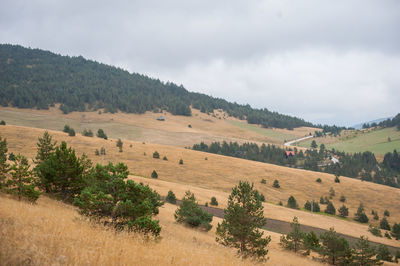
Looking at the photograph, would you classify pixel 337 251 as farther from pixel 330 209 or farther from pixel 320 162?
pixel 320 162

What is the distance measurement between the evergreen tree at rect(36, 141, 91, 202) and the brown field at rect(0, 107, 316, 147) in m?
101

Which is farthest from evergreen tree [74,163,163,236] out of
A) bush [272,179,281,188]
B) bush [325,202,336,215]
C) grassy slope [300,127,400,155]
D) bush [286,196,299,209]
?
grassy slope [300,127,400,155]

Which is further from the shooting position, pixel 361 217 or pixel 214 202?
pixel 361 217

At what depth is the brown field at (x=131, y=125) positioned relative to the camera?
4785 inches

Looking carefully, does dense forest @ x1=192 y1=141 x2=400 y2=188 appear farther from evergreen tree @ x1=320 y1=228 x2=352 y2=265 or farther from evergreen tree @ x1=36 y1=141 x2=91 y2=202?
evergreen tree @ x1=36 y1=141 x2=91 y2=202

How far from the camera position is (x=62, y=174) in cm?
1638

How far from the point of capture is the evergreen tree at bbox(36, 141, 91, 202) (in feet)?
53.0

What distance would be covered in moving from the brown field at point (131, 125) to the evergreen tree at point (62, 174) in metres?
101

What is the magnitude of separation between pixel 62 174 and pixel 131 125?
13142cm

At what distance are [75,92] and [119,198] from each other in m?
198

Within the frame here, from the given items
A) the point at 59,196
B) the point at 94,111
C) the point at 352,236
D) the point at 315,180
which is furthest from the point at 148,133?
the point at 59,196

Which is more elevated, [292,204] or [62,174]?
[62,174]

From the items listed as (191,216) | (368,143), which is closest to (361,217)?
(191,216)

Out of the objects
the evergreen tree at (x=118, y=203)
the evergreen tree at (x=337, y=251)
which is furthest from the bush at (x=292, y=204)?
the evergreen tree at (x=118, y=203)
